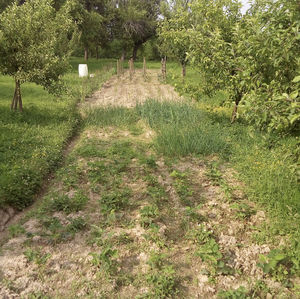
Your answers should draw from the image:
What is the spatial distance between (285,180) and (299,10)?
2.83 metres

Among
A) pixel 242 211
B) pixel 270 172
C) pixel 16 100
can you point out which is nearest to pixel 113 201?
pixel 242 211

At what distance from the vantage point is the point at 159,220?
467 centimetres

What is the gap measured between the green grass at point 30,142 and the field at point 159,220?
0.17ft

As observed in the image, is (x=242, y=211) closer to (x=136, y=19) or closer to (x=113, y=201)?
(x=113, y=201)

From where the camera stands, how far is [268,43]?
339 centimetres

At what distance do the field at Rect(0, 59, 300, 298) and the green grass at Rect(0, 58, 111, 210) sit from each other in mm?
51

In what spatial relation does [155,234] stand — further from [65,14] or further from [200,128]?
[65,14]

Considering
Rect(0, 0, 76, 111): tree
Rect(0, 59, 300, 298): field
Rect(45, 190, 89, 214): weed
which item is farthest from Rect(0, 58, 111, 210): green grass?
Rect(0, 0, 76, 111): tree

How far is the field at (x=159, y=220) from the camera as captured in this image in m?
3.47

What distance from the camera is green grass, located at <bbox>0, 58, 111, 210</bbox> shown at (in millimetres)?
5262

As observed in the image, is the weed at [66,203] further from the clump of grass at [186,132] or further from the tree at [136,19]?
the tree at [136,19]

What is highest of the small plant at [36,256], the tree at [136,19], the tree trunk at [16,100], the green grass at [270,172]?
the tree at [136,19]

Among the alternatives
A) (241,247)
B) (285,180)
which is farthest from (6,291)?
(285,180)

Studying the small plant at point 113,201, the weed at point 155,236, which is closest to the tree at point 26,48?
the small plant at point 113,201
